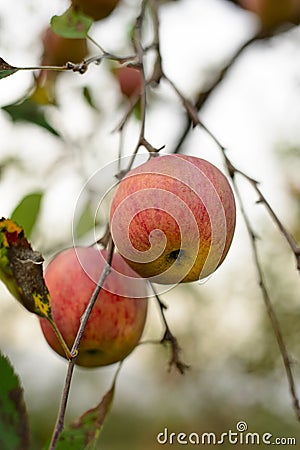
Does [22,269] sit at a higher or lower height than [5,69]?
lower

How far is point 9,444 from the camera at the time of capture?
2.00 feet

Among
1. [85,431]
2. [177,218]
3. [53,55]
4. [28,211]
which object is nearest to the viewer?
[177,218]

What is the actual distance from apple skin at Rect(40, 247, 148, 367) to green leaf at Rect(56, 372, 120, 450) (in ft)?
0.16

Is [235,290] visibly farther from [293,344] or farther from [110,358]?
[110,358]

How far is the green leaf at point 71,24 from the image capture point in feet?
2.31

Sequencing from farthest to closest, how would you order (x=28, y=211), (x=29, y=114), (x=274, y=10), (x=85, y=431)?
(x=274, y=10)
(x=29, y=114)
(x=28, y=211)
(x=85, y=431)

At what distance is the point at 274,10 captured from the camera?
123cm

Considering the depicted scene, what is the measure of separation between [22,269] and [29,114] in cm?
48

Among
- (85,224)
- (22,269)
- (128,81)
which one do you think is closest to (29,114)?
(85,224)

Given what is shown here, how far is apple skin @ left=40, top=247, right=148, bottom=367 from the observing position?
2.22ft

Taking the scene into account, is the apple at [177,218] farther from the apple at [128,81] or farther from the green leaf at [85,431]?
the apple at [128,81]

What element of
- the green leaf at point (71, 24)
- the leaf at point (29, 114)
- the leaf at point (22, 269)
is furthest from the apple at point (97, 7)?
the leaf at point (22, 269)

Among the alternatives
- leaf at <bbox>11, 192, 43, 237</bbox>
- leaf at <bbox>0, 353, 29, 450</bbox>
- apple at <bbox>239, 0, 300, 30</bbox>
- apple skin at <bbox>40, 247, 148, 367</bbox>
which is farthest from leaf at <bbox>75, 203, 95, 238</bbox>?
apple at <bbox>239, 0, 300, 30</bbox>

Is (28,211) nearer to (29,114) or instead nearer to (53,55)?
(29,114)
